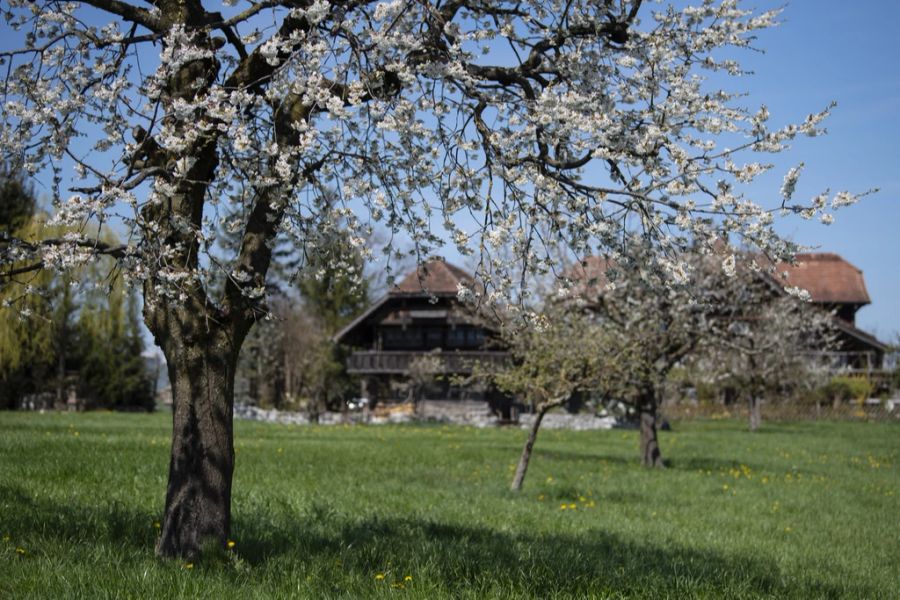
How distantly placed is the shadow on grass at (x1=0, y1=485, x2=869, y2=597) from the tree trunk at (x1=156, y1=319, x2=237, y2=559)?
0.38m

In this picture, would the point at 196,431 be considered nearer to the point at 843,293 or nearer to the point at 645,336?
the point at 645,336

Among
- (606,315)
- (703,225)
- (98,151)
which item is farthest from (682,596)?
(606,315)

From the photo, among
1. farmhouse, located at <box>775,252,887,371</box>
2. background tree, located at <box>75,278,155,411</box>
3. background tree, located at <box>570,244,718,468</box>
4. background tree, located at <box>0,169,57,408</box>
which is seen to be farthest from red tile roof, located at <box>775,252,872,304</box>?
background tree, located at <box>0,169,57,408</box>

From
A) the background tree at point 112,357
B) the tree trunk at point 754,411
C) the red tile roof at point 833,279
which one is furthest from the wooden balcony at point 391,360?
the red tile roof at point 833,279

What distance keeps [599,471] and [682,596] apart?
1307 centimetres

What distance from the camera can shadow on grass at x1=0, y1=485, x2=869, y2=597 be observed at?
6832mm

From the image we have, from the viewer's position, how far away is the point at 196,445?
6801 mm

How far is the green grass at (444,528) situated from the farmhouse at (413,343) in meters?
26.9

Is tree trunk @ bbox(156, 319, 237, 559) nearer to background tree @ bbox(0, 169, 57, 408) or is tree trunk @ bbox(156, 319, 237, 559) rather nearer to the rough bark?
the rough bark

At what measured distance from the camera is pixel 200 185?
23.2 ft

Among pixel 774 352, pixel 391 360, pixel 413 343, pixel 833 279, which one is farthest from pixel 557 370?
pixel 833 279

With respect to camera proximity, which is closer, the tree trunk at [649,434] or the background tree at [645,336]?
the background tree at [645,336]

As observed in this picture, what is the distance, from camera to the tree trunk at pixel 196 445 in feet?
22.3

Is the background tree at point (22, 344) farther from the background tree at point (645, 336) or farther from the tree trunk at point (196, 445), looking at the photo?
the tree trunk at point (196, 445)
